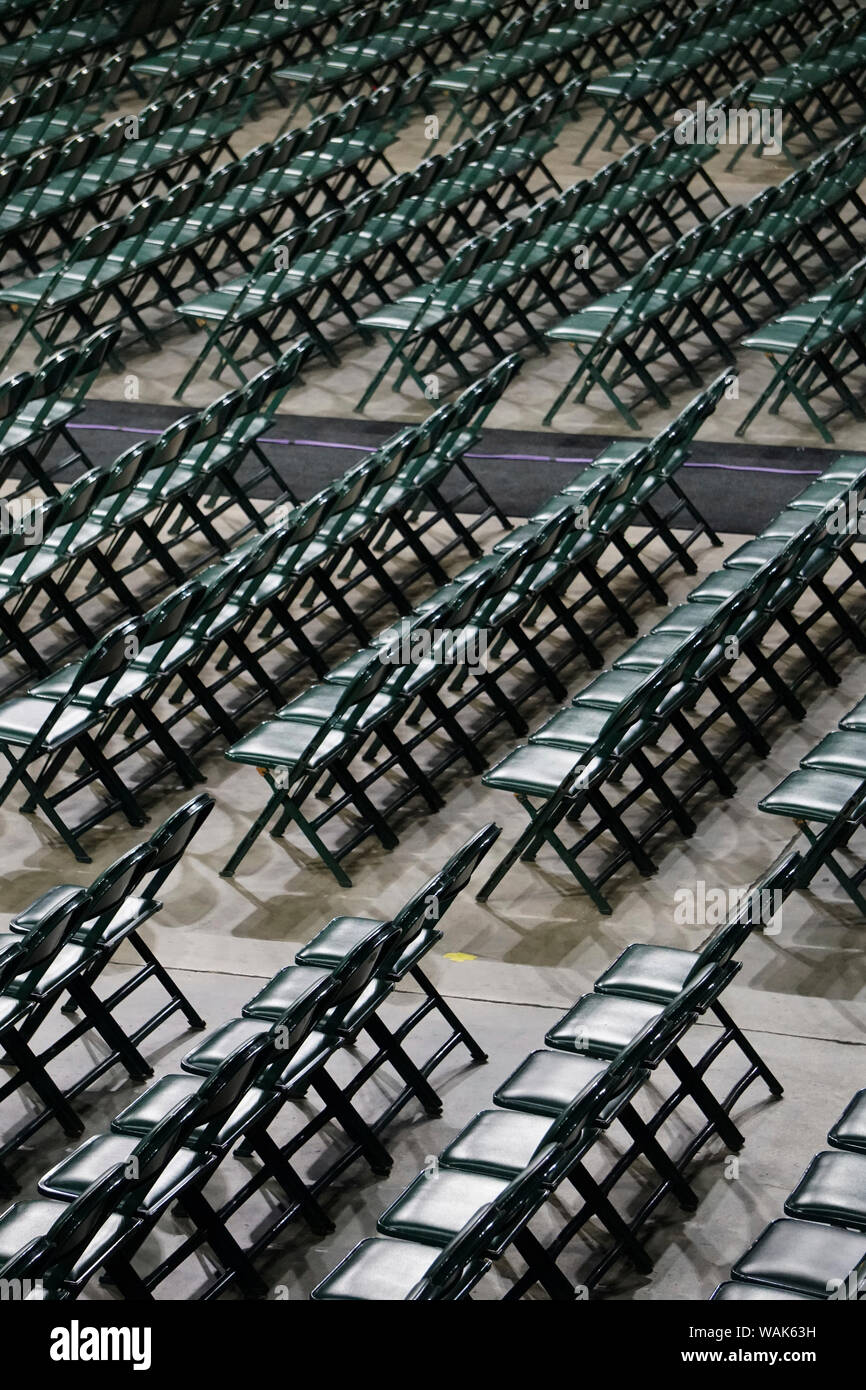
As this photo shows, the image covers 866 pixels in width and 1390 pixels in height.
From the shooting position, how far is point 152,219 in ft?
38.0

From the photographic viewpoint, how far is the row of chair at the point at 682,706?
22.9 feet

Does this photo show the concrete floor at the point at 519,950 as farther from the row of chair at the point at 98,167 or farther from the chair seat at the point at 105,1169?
the row of chair at the point at 98,167

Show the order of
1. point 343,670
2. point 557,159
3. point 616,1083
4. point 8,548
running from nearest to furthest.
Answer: point 616,1083
point 343,670
point 8,548
point 557,159

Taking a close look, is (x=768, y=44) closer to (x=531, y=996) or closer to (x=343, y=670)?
(x=343, y=670)

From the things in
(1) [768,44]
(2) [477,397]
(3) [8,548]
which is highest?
(3) [8,548]

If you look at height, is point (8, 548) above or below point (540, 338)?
above

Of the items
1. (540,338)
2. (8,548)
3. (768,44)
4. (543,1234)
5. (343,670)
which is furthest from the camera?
(768,44)

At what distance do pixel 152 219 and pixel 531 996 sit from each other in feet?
21.1

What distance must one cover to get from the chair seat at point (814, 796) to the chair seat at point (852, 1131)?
1422 millimetres

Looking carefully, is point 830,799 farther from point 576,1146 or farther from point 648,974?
point 576,1146

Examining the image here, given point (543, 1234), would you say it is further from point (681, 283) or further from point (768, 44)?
point (768, 44)

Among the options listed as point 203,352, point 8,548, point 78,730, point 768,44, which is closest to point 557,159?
point 768,44

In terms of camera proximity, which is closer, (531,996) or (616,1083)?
(616,1083)

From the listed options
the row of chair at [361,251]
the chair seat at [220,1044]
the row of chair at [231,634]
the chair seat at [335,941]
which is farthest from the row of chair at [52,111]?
the chair seat at [220,1044]
